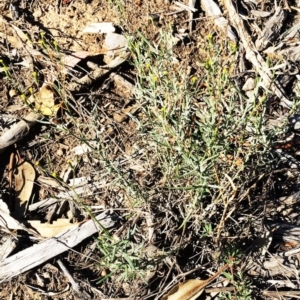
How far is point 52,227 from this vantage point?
3486 millimetres

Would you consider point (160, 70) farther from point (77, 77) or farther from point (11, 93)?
point (11, 93)

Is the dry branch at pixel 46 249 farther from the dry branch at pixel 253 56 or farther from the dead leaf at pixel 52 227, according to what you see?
the dry branch at pixel 253 56

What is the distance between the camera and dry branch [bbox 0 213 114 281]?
11.1ft

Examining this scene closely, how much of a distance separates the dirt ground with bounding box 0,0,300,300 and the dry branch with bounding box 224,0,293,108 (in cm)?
5

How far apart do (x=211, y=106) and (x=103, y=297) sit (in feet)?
4.47

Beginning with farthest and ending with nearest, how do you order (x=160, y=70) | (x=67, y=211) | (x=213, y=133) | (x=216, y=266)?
1. (x=67, y=211)
2. (x=216, y=266)
3. (x=160, y=70)
4. (x=213, y=133)

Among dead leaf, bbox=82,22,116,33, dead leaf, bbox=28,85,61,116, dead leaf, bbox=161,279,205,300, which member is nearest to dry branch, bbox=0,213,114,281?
dead leaf, bbox=161,279,205,300

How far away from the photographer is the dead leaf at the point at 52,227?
3461 millimetres

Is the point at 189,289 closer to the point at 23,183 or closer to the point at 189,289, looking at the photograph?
the point at 189,289

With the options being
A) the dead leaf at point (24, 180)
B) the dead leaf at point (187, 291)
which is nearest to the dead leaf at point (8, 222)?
the dead leaf at point (24, 180)

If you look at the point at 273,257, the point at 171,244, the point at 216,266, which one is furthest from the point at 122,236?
the point at 273,257

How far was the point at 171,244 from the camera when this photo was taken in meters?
3.30

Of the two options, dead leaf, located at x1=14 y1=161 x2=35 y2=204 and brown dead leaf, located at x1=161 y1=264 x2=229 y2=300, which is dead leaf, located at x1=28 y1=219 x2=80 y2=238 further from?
brown dead leaf, located at x1=161 y1=264 x2=229 y2=300

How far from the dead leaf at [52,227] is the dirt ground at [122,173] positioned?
2.0 inches
